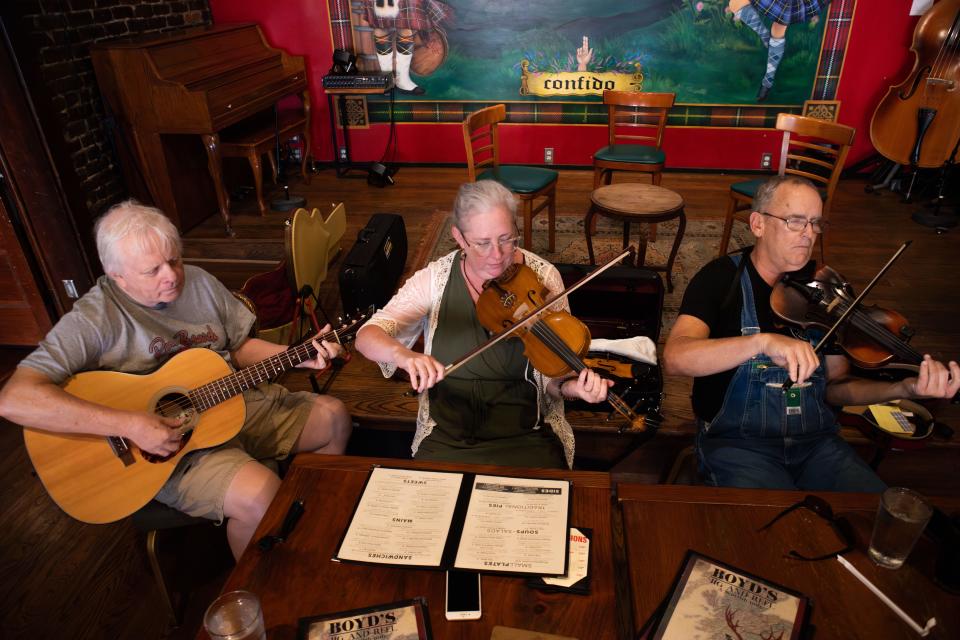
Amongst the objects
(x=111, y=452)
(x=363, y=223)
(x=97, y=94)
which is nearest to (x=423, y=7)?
(x=363, y=223)

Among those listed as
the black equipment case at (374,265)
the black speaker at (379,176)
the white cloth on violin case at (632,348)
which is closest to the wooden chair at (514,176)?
the black equipment case at (374,265)

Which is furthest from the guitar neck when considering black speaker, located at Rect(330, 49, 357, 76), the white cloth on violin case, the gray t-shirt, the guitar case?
black speaker, located at Rect(330, 49, 357, 76)

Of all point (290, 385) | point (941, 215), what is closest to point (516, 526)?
point (290, 385)

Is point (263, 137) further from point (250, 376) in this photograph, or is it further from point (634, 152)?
point (250, 376)

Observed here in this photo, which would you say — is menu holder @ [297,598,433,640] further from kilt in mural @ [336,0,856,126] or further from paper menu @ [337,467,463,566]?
kilt in mural @ [336,0,856,126]

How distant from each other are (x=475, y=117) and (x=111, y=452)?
2.66 meters

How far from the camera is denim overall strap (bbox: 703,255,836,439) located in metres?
1.67

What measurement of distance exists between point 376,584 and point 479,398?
0.71 metres

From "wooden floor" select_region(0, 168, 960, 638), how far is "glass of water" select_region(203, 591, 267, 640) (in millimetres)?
957

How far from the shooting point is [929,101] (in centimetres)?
416

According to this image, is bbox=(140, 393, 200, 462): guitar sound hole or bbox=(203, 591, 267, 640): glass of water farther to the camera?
bbox=(140, 393, 200, 462): guitar sound hole

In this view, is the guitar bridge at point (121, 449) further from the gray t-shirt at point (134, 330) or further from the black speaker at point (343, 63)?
the black speaker at point (343, 63)

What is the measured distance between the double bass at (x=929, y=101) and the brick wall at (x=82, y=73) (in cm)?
519

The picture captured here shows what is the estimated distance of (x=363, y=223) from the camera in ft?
14.6
